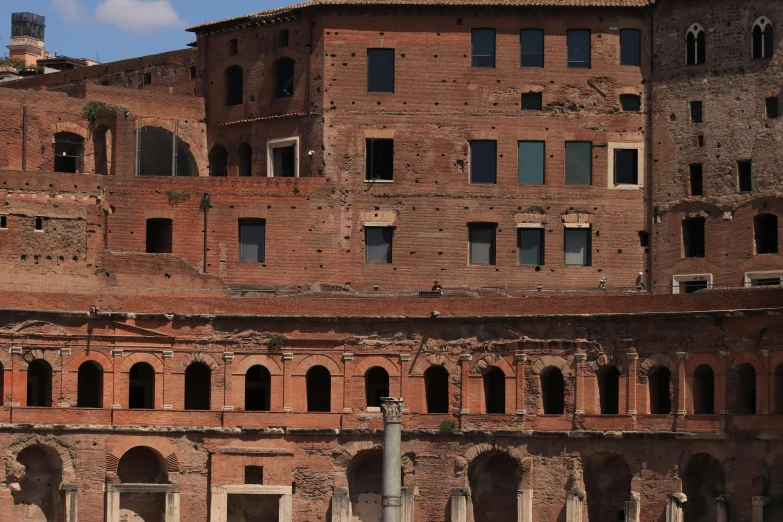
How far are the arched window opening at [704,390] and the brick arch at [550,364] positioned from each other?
14.2ft

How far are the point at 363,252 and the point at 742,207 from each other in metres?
13.5

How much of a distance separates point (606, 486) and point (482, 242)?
35.0 ft

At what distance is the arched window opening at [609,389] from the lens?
206 ft

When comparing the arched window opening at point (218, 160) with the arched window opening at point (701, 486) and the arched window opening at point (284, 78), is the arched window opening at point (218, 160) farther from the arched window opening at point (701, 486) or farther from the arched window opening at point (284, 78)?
the arched window opening at point (701, 486)

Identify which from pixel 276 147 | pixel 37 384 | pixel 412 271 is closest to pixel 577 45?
pixel 412 271

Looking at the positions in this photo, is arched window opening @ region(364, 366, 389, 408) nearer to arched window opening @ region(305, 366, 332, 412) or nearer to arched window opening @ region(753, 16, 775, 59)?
arched window opening @ region(305, 366, 332, 412)

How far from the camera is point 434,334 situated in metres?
64.1

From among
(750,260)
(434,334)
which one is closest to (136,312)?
(434,334)

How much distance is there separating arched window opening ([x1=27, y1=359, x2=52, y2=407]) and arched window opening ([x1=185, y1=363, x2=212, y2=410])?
486cm

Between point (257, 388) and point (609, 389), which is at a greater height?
point (257, 388)

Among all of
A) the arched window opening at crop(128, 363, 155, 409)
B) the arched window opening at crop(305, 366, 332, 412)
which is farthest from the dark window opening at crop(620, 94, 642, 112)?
the arched window opening at crop(128, 363, 155, 409)

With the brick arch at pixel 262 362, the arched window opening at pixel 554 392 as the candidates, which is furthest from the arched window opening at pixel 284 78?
the arched window opening at pixel 554 392

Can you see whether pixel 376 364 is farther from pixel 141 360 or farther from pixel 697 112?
pixel 697 112

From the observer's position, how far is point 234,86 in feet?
237
